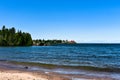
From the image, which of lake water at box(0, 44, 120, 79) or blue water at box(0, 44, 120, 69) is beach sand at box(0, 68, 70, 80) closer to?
lake water at box(0, 44, 120, 79)

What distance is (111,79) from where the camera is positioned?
26.6m

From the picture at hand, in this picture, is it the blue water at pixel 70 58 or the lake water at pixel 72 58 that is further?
the blue water at pixel 70 58

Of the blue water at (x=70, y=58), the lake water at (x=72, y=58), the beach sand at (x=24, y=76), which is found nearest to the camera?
the beach sand at (x=24, y=76)

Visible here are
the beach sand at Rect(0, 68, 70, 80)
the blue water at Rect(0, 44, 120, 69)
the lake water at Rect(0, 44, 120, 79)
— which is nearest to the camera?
the beach sand at Rect(0, 68, 70, 80)

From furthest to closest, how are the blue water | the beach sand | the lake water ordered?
the blue water → the lake water → the beach sand

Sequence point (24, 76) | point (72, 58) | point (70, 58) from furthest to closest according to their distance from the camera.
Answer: point (72, 58), point (70, 58), point (24, 76)

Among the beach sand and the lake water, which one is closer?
the beach sand

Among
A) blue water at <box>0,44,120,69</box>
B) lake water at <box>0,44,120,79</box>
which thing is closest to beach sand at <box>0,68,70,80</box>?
lake water at <box>0,44,120,79</box>

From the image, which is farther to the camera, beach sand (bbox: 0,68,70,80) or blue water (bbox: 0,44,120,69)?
blue water (bbox: 0,44,120,69)

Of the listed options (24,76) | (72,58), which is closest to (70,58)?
(72,58)

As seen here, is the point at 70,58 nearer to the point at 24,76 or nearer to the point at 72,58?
the point at 72,58

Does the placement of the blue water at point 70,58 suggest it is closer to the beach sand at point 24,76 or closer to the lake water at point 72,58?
the lake water at point 72,58

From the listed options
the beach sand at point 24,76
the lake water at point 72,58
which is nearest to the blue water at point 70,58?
the lake water at point 72,58

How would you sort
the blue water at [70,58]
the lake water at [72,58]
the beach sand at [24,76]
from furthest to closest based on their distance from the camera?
the blue water at [70,58]
the lake water at [72,58]
the beach sand at [24,76]
